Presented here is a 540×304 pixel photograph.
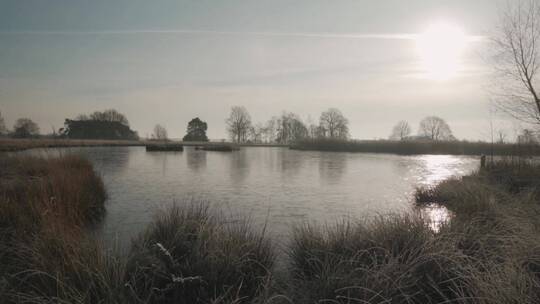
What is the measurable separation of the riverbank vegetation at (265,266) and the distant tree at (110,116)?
9867cm

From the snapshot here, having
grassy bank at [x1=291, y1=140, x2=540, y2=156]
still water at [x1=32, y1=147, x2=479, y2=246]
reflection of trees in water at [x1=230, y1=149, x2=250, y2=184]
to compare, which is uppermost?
grassy bank at [x1=291, y1=140, x2=540, y2=156]

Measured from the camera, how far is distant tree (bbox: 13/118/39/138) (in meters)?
69.4

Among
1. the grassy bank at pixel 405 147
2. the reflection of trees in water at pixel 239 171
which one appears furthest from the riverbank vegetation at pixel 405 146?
the reflection of trees in water at pixel 239 171

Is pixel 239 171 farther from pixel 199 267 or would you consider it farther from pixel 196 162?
pixel 199 267

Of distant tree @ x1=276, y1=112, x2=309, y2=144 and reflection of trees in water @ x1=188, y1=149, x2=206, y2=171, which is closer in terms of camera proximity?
reflection of trees in water @ x1=188, y1=149, x2=206, y2=171

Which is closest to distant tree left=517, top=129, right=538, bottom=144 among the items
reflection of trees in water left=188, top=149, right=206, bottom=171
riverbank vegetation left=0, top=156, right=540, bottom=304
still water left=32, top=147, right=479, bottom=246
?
still water left=32, top=147, right=479, bottom=246

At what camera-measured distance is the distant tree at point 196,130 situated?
87875 millimetres

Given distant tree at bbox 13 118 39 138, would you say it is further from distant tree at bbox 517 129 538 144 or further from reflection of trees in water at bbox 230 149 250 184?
distant tree at bbox 517 129 538 144

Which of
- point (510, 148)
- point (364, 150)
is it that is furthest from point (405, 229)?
point (364, 150)

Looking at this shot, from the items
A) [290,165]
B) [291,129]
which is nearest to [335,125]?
[291,129]

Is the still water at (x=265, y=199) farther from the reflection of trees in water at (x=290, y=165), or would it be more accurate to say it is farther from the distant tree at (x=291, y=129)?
the distant tree at (x=291, y=129)

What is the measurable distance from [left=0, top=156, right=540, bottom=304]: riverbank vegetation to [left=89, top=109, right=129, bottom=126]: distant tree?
324 ft

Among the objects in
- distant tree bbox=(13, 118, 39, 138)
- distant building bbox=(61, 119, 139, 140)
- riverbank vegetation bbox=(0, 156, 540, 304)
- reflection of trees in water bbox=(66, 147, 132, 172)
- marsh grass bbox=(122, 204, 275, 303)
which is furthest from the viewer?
distant building bbox=(61, 119, 139, 140)

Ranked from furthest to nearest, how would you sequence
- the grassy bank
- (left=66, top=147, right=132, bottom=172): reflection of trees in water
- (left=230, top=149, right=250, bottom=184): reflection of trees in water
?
the grassy bank, (left=66, top=147, right=132, bottom=172): reflection of trees in water, (left=230, top=149, right=250, bottom=184): reflection of trees in water
